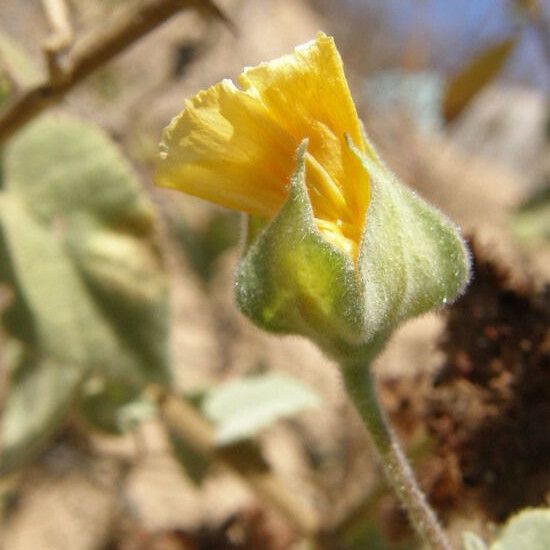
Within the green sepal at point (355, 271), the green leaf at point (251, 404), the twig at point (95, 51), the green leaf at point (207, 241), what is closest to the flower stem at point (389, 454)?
the green sepal at point (355, 271)

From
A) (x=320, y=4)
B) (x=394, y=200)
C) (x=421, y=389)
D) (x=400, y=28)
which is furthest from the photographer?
(x=320, y=4)

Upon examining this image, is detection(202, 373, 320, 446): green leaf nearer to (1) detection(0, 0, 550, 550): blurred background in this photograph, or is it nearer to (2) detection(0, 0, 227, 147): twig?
(1) detection(0, 0, 550, 550): blurred background

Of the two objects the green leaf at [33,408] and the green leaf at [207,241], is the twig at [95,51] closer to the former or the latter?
the green leaf at [33,408]

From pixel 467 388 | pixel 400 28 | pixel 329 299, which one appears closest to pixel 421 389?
pixel 467 388

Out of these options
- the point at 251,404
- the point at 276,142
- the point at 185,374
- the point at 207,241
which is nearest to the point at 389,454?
the point at 276,142

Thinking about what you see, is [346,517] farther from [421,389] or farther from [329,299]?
[329,299]

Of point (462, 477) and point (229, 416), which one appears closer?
point (462, 477)

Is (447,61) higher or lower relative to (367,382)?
lower
